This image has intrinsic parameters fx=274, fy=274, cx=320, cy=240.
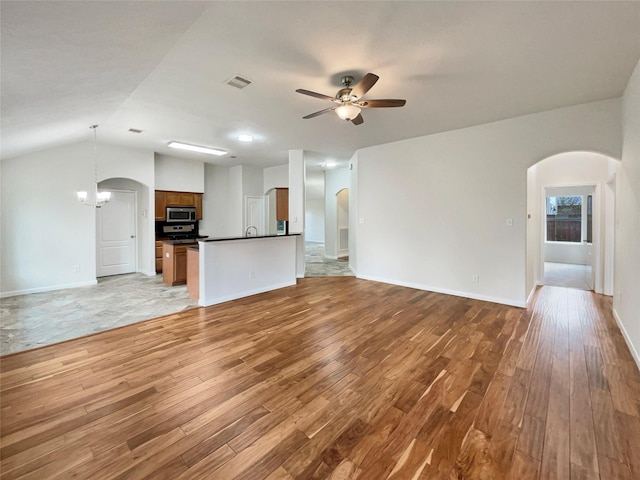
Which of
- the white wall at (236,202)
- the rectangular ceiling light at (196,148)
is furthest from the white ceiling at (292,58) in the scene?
the white wall at (236,202)

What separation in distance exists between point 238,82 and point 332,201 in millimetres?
6016

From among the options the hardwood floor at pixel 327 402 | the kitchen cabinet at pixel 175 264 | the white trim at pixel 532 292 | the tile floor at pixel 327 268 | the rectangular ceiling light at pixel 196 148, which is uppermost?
the rectangular ceiling light at pixel 196 148

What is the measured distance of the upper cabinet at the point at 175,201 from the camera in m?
6.66

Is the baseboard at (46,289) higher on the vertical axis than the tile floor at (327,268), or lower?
lower

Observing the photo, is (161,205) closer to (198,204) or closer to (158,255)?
(198,204)

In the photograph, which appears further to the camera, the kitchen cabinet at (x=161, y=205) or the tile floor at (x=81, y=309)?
the kitchen cabinet at (x=161, y=205)

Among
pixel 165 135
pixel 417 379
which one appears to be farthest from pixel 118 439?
pixel 165 135

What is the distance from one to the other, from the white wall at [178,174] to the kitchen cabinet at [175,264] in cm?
196

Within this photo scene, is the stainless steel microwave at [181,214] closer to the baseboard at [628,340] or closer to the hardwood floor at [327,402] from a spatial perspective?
the hardwood floor at [327,402]

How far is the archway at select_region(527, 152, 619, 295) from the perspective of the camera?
187 inches

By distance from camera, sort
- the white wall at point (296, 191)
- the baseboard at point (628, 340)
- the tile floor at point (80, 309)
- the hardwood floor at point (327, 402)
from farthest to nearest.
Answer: the white wall at point (296, 191) → the tile floor at point (80, 309) → the baseboard at point (628, 340) → the hardwood floor at point (327, 402)

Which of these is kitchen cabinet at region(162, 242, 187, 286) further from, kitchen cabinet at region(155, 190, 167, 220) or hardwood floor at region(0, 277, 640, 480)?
hardwood floor at region(0, 277, 640, 480)

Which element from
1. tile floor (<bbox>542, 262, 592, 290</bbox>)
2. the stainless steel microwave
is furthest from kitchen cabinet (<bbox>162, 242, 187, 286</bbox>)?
tile floor (<bbox>542, 262, 592, 290</bbox>)

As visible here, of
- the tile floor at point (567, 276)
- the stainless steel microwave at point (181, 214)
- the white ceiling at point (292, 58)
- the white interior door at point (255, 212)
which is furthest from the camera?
the white interior door at point (255, 212)
